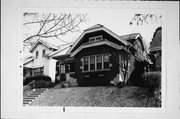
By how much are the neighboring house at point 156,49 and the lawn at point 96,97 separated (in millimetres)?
334

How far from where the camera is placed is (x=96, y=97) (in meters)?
2.67

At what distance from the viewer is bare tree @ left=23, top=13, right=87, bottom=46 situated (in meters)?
2.71

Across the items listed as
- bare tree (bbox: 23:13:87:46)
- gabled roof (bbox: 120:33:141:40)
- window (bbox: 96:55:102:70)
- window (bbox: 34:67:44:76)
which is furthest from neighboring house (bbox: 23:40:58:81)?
gabled roof (bbox: 120:33:141:40)

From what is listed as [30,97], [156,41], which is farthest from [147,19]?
[30,97]

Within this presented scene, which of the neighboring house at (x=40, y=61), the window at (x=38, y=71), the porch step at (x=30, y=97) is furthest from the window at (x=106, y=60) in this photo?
the porch step at (x=30, y=97)

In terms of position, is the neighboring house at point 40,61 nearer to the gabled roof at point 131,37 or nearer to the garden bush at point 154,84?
the gabled roof at point 131,37

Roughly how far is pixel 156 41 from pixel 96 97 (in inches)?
39.7

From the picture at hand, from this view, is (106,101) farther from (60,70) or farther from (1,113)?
(1,113)

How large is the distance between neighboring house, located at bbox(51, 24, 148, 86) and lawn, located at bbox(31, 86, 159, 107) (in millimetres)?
95

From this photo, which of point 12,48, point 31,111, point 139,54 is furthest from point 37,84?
point 139,54

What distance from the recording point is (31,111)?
267cm

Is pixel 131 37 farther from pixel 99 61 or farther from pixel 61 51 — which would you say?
pixel 61 51

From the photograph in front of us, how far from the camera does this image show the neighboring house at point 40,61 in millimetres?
2703

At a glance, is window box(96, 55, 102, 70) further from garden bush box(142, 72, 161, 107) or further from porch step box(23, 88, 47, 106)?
porch step box(23, 88, 47, 106)
